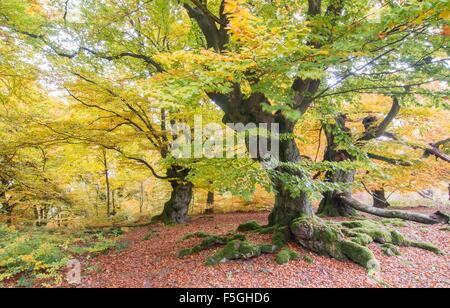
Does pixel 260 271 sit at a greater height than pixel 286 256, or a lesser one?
lesser

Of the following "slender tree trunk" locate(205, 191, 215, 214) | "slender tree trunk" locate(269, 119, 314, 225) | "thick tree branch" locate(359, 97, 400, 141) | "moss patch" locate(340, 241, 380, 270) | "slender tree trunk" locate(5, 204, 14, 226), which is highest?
"thick tree branch" locate(359, 97, 400, 141)

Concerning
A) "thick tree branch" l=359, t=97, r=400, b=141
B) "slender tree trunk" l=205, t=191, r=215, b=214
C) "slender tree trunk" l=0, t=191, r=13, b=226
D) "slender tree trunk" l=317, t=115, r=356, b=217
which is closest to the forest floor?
"slender tree trunk" l=317, t=115, r=356, b=217

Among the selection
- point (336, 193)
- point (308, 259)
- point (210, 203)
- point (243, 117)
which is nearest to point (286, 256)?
point (308, 259)

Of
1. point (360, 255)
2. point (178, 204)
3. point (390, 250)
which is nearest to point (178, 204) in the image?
point (178, 204)

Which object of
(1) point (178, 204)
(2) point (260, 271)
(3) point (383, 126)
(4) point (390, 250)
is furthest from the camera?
(1) point (178, 204)

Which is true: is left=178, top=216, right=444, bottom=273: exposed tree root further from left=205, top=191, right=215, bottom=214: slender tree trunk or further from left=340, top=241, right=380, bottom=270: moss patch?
left=205, top=191, right=215, bottom=214: slender tree trunk

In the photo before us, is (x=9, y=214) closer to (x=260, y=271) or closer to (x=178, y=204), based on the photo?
(x=178, y=204)

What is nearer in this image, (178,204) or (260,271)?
(260,271)

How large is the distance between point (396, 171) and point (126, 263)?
857 cm

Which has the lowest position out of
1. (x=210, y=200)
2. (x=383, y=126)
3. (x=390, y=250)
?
(x=210, y=200)

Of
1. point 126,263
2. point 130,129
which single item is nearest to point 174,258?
point 126,263

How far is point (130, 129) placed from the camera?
9.00 meters

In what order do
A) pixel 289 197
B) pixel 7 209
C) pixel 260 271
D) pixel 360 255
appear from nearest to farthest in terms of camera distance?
pixel 260 271 < pixel 360 255 < pixel 289 197 < pixel 7 209

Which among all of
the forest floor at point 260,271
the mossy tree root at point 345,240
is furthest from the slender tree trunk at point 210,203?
the mossy tree root at point 345,240
